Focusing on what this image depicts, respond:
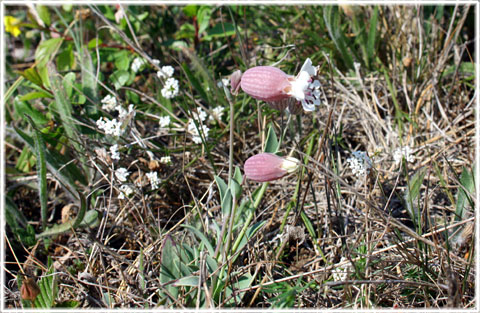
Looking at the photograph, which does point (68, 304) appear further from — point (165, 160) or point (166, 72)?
point (166, 72)

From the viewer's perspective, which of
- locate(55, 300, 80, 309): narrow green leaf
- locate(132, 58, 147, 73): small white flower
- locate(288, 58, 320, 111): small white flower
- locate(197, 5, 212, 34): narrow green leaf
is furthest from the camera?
locate(197, 5, 212, 34): narrow green leaf

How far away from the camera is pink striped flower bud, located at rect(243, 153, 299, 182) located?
144cm

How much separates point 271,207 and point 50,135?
3.74ft

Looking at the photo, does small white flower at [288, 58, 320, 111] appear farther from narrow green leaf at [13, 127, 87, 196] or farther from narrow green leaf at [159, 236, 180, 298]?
narrow green leaf at [13, 127, 87, 196]

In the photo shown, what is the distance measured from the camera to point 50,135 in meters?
2.28

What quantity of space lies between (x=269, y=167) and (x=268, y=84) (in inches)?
10.3

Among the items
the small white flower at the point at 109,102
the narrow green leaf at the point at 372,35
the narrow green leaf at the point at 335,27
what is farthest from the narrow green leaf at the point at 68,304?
the narrow green leaf at the point at 372,35

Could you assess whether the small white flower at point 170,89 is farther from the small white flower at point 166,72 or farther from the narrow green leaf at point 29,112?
the narrow green leaf at point 29,112

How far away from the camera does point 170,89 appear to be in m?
2.37

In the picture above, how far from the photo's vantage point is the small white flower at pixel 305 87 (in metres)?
1.42

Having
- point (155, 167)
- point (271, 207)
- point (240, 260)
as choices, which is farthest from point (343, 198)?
point (155, 167)

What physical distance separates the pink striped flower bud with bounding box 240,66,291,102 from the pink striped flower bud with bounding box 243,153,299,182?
0.63ft

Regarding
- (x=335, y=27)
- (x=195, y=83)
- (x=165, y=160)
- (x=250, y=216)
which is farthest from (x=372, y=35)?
(x=250, y=216)

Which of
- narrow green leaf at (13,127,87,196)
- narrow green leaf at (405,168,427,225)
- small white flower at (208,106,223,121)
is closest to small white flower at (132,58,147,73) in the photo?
small white flower at (208,106,223,121)
